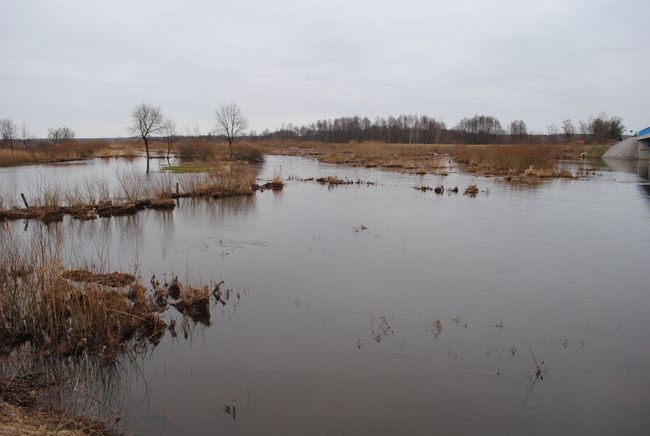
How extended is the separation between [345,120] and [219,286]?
131m

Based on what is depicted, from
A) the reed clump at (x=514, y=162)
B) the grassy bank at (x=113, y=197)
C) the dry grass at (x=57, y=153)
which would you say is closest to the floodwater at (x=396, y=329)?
the grassy bank at (x=113, y=197)

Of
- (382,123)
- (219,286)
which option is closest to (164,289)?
(219,286)

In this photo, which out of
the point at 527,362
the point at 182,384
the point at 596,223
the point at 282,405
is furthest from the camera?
the point at 596,223

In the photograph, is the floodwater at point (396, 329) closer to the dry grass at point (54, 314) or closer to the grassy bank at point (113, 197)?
the dry grass at point (54, 314)

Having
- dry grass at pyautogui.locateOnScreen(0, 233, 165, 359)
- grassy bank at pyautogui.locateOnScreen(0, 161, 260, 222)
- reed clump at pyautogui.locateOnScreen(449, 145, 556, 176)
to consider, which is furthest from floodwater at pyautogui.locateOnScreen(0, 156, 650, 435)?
reed clump at pyautogui.locateOnScreen(449, 145, 556, 176)

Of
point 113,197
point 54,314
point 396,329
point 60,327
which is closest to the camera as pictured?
point 54,314

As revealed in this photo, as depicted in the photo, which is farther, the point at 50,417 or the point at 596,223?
the point at 596,223

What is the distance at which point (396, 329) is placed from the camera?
290 inches

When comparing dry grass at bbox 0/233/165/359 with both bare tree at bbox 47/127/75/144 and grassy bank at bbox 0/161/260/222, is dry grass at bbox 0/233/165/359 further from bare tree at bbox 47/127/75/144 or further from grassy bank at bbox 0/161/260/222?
bare tree at bbox 47/127/75/144

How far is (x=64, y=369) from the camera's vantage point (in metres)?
5.87

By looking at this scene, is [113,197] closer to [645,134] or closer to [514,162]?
[514,162]

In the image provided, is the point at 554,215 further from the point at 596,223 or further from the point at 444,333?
the point at 444,333

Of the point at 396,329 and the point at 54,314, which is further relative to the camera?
the point at 396,329

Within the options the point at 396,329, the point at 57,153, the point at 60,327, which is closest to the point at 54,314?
the point at 60,327
